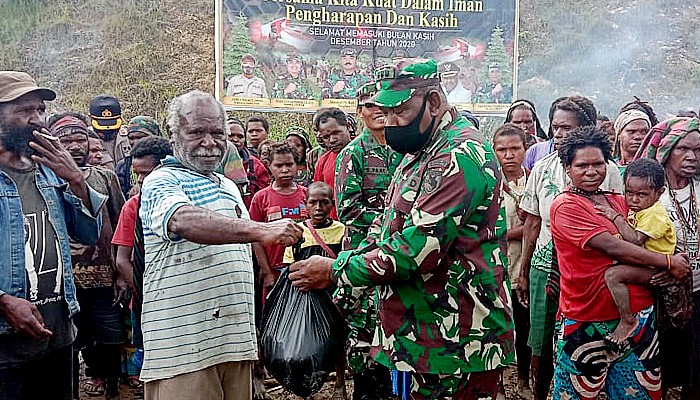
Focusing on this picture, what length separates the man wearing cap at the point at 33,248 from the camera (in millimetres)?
3354

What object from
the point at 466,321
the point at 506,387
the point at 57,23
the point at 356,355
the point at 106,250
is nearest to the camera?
the point at 466,321

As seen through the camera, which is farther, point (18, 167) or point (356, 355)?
point (356, 355)

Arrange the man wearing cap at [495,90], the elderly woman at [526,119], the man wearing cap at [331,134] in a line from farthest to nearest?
the man wearing cap at [495,90] → the elderly woman at [526,119] → the man wearing cap at [331,134]

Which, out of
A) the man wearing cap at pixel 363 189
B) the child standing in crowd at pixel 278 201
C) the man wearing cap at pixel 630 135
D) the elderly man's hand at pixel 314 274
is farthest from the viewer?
the man wearing cap at pixel 630 135

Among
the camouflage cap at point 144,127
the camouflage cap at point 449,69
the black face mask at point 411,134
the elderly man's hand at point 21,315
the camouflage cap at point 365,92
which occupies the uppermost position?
the camouflage cap at point 449,69

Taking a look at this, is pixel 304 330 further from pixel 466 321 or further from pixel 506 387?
pixel 506 387

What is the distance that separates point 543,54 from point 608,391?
10349 mm

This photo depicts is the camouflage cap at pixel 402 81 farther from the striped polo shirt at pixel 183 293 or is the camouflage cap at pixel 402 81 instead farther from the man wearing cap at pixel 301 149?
the man wearing cap at pixel 301 149

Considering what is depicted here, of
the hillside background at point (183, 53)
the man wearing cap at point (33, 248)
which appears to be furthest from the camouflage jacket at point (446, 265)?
the hillside background at point (183, 53)

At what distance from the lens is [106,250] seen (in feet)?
17.5

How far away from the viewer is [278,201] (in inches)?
223

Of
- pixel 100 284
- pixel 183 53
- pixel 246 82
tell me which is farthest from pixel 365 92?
pixel 183 53

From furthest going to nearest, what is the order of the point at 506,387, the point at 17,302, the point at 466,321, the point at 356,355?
the point at 506,387 < the point at 356,355 < the point at 17,302 < the point at 466,321

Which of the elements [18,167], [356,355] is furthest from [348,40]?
[18,167]
